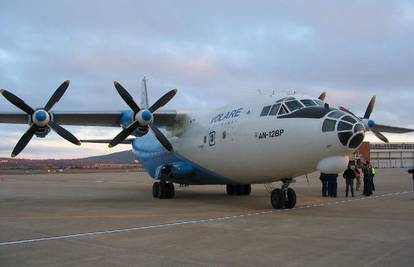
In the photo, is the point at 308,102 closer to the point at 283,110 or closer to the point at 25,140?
the point at 283,110

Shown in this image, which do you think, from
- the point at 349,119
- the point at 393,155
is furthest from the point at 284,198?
the point at 393,155

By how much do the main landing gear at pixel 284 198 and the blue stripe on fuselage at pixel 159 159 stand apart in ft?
10.7

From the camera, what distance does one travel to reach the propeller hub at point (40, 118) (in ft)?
55.9

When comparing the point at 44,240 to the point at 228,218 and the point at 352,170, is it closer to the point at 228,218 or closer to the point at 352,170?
the point at 228,218

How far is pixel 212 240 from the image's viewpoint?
8.88m

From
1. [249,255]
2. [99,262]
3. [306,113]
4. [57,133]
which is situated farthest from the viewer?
[57,133]

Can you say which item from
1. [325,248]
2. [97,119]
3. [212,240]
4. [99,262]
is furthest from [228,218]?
[97,119]

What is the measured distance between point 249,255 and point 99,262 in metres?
2.52

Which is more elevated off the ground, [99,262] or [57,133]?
[57,133]

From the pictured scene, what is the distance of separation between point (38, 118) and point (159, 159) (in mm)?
6861

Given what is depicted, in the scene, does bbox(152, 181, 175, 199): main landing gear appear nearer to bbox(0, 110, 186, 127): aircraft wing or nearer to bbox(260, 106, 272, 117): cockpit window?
bbox(0, 110, 186, 127): aircraft wing

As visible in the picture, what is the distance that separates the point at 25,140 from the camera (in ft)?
57.8

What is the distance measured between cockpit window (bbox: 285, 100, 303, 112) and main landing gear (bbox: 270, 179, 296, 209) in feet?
8.08

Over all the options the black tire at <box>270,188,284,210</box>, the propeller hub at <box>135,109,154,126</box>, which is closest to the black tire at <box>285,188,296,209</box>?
the black tire at <box>270,188,284,210</box>
